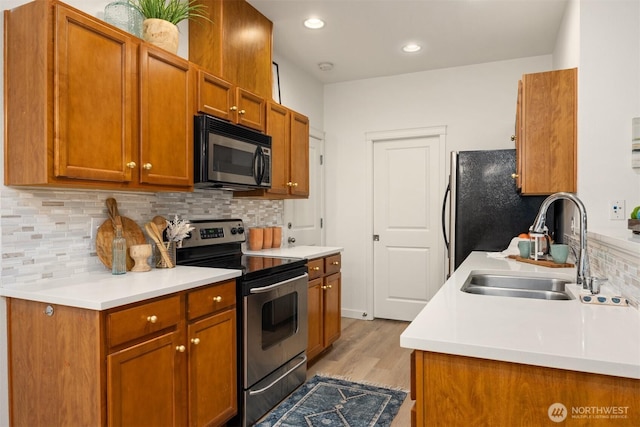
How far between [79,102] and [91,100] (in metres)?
0.06

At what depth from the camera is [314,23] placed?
3178mm

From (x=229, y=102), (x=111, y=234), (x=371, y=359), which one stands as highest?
(x=229, y=102)

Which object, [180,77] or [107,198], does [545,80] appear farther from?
[107,198]

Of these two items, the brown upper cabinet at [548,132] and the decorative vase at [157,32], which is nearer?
the decorative vase at [157,32]

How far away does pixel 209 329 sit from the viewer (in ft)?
6.61

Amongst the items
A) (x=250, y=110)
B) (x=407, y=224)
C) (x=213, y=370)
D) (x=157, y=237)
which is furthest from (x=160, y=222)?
(x=407, y=224)

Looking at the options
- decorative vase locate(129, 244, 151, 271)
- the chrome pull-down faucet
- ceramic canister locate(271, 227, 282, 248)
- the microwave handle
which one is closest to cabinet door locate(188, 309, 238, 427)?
decorative vase locate(129, 244, 151, 271)

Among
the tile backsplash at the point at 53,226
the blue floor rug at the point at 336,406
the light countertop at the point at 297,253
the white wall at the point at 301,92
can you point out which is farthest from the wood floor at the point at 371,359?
the white wall at the point at 301,92

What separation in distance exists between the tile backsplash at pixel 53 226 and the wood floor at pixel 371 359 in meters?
1.70

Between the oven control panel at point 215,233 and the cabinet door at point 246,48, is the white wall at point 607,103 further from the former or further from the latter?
the oven control panel at point 215,233

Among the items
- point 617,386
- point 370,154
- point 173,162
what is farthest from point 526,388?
point 370,154

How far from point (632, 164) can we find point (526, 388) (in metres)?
1.68

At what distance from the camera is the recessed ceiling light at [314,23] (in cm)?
313

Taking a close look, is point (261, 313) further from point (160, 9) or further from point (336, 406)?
point (160, 9)
